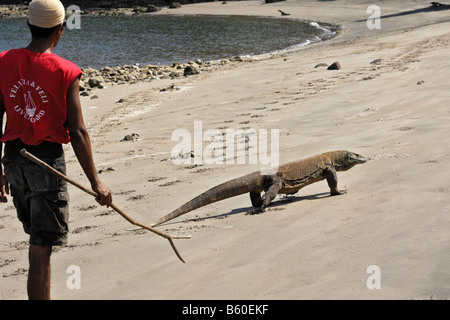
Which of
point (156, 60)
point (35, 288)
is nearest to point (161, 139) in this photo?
point (35, 288)

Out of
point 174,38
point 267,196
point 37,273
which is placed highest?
point 37,273

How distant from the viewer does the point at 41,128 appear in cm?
399

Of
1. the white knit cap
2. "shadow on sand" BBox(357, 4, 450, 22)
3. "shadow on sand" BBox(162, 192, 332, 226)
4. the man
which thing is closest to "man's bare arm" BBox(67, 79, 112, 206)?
the man

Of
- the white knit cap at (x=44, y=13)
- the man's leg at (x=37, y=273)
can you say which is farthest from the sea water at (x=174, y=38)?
the man's leg at (x=37, y=273)

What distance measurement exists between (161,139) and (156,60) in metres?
18.3

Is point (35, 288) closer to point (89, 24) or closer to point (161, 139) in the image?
point (161, 139)

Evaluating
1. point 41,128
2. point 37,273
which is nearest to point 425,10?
point 41,128

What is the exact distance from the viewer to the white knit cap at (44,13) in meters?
4.00

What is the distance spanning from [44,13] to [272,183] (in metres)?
3.48

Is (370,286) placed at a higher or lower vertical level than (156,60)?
higher

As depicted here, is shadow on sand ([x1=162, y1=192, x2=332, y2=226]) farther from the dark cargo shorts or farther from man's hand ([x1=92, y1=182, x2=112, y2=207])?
the dark cargo shorts

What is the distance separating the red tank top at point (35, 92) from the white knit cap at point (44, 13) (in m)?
0.22

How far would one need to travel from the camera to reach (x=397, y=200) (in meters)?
6.20

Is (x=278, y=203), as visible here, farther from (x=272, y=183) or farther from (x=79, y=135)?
(x=79, y=135)
